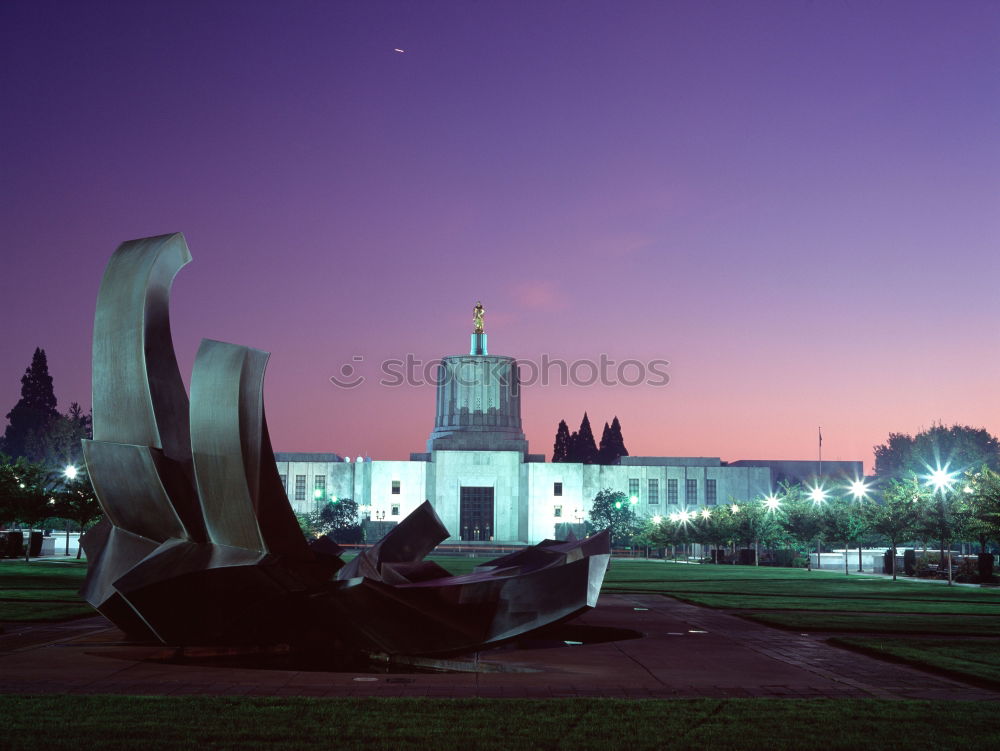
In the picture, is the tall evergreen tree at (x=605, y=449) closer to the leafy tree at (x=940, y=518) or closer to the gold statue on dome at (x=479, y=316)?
the gold statue on dome at (x=479, y=316)

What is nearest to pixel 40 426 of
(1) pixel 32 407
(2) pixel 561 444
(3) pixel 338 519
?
(1) pixel 32 407

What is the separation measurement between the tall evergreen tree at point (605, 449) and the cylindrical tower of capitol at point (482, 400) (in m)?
27.8

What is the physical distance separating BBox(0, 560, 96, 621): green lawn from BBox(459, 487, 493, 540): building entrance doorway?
6364cm

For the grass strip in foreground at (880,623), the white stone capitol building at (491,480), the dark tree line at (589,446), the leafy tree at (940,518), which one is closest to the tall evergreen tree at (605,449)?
the dark tree line at (589,446)

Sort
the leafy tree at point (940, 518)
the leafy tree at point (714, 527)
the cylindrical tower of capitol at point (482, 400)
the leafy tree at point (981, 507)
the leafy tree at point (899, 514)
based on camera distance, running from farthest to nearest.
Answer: the cylindrical tower of capitol at point (482, 400) → the leafy tree at point (714, 527) → the leafy tree at point (899, 514) → the leafy tree at point (940, 518) → the leafy tree at point (981, 507)

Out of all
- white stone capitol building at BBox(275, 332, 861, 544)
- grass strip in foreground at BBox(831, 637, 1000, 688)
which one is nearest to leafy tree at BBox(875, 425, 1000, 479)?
white stone capitol building at BBox(275, 332, 861, 544)

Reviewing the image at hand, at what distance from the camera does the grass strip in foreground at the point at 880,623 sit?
18.7 metres

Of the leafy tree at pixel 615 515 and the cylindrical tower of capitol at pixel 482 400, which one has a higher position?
the cylindrical tower of capitol at pixel 482 400

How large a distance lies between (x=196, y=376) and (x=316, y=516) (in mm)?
81153

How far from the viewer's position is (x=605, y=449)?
13412cm

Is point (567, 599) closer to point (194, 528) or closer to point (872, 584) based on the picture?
point (194, 528)

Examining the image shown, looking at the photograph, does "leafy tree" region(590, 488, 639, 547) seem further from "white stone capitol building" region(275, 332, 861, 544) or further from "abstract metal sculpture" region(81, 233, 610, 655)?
"abstract metal sculpture" region(81, 233, 610, 655)

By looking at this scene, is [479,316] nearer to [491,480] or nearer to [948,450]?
[491,480]

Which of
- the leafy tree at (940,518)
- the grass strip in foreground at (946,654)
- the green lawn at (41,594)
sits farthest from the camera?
the leafy tree at (940,518)
